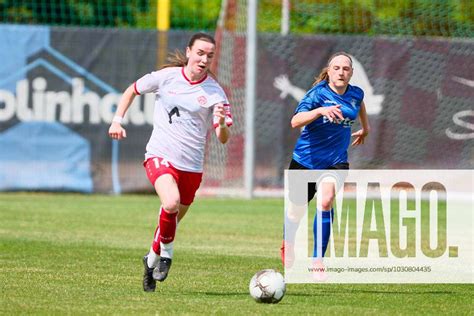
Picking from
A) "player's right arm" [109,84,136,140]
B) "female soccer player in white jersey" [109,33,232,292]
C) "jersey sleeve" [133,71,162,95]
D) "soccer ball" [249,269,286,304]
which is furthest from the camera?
"jersey sleeve" [133,71,162,95]

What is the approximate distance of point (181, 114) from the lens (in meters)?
8.93

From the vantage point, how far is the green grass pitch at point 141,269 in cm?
785

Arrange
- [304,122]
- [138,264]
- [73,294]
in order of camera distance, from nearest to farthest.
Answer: [73,294] → [304,122] → [138,264]

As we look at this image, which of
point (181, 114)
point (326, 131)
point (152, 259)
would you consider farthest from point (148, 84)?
point (326, 131)

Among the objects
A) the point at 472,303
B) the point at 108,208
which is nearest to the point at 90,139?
the point at 108,208

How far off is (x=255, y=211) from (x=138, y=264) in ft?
20.8

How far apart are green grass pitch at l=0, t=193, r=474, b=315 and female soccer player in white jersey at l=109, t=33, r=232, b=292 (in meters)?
0.48

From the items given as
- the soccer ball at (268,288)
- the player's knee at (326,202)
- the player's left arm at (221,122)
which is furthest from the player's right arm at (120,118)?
the player's knee at (326,202)

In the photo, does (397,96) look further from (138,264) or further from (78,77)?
(138,264)

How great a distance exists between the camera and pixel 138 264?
10.5 metres

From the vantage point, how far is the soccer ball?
26.3ft

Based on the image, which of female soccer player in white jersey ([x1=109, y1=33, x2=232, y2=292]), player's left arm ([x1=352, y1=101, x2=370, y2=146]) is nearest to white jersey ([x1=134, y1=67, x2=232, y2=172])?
female soccer player in white jersey ([x1=109, y1=33, x2=232, y2=292])

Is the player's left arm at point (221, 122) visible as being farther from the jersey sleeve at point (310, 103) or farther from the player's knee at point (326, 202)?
the player's knee at point (326, 202)

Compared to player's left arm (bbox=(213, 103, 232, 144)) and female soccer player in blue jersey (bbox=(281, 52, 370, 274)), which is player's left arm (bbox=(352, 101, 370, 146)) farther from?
player's left arm (bbox=(213, 103, 232, 144))
